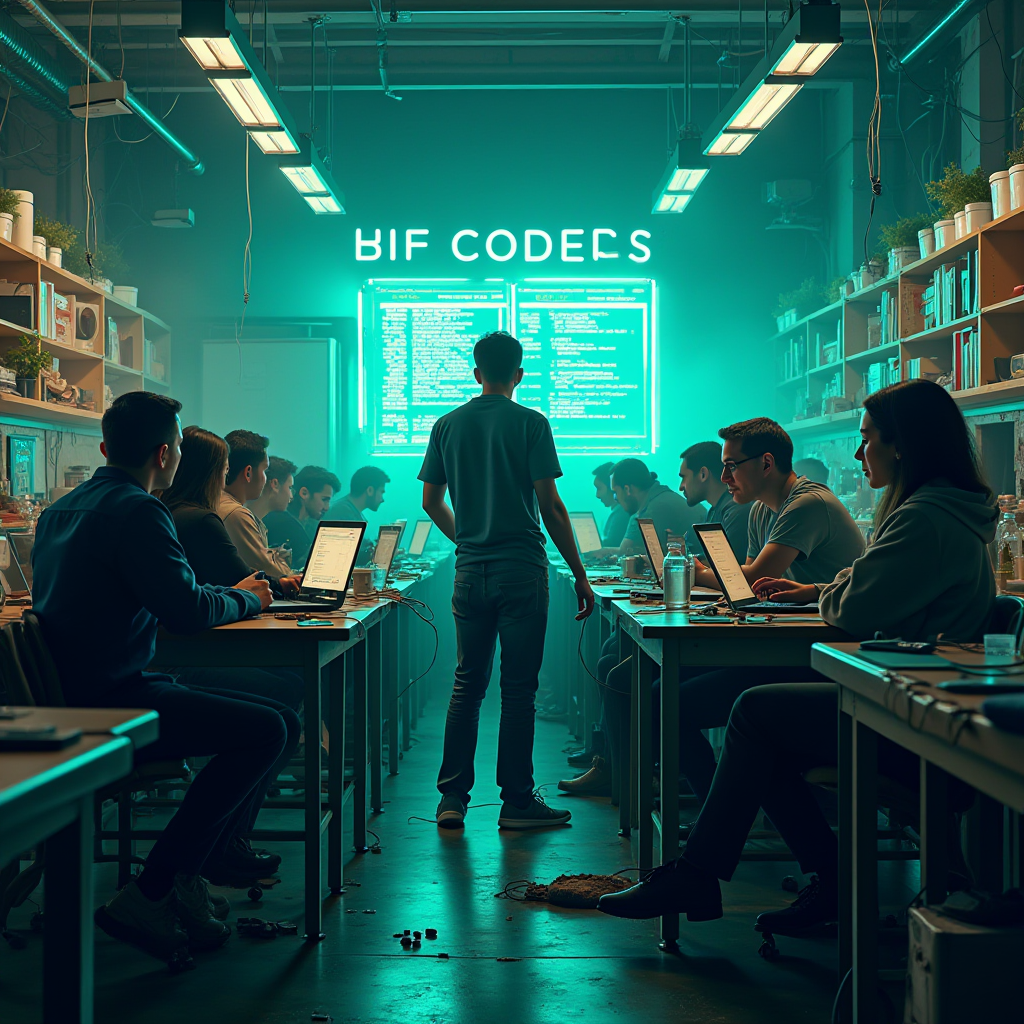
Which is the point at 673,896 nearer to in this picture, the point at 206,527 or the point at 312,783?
the point at 312,783

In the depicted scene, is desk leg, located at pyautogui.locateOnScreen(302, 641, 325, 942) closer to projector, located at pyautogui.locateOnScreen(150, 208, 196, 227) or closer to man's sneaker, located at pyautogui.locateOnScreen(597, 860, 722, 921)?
man's sneaker, located at pyautogui.locateOnScreen(597, 860, 722, 921)

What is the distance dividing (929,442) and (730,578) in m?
Answer: 0.79

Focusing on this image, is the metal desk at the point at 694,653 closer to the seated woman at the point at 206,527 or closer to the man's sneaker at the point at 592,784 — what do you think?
the seated woman at the point at 206,527

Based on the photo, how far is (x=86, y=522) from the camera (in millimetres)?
2320

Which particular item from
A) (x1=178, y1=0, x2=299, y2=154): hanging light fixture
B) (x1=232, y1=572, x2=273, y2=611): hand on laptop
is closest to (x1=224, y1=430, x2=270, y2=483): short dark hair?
(x1=232, y1=572, x2=273, y2=611): hand on laptop

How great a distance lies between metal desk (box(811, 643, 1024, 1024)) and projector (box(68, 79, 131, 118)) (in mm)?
4547

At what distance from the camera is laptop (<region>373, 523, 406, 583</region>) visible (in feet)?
15.1

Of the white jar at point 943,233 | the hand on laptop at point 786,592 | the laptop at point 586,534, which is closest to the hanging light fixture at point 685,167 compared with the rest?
the white jar at point 943,233

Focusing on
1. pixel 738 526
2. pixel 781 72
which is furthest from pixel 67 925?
pixel 781 72

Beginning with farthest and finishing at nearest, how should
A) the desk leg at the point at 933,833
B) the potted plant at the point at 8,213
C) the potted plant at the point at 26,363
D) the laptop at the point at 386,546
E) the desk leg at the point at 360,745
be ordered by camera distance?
the potted plant at the point at 26,363 → the potted plant at the point at 8,213 → the laptop at the point at 386,546 → the desk leg at the point at 360,745 → the desk leg at the point at 933,833

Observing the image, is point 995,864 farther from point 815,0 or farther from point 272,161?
point 272,161

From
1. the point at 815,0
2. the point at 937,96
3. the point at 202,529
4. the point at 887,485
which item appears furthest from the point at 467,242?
the point at 887,485

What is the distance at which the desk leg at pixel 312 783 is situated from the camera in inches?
103

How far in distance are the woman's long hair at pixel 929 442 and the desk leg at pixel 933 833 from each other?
2.43 ft
